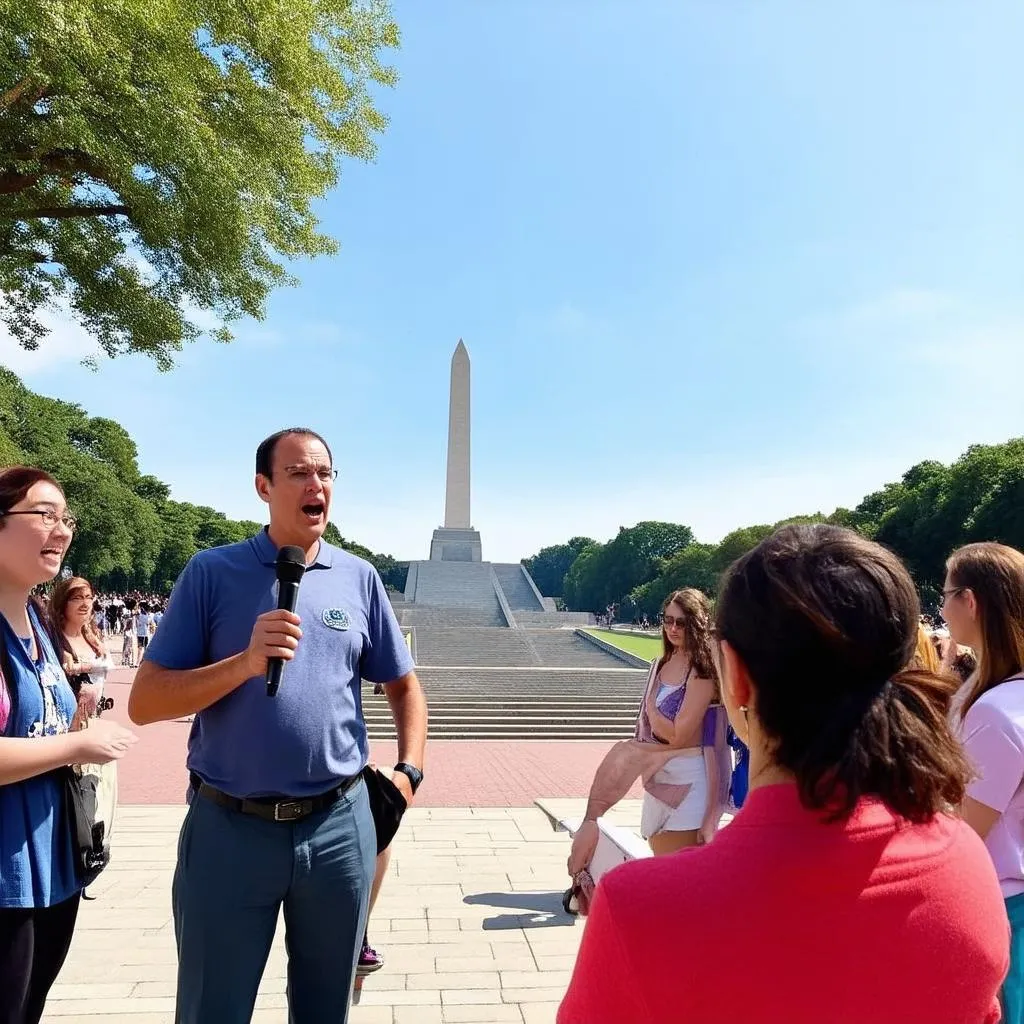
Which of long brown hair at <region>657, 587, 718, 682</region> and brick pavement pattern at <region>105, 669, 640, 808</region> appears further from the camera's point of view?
brick pavement pattern at <region>105, 669, 640, 808</region>

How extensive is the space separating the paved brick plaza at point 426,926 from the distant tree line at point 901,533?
4052mm

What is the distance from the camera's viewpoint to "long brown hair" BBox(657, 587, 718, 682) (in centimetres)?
385

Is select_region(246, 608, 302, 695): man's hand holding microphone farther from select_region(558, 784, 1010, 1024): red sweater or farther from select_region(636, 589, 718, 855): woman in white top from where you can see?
select_region(636, 589, 718, 855): woman in white top

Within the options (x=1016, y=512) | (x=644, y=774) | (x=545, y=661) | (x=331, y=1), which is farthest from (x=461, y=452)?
(x=644, y=774)

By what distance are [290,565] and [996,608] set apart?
6.58ft

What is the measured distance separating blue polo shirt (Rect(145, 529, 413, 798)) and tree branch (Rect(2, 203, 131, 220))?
9354mm

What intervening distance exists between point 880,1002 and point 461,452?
4745 cm

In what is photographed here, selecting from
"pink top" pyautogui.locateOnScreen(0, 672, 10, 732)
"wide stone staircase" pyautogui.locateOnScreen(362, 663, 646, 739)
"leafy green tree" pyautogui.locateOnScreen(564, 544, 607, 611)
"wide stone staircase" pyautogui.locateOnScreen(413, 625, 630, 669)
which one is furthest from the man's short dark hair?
"leafy green tree" pyautogui.locateOnScreen(564, 544, 607, 611)

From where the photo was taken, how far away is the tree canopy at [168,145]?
8359mm

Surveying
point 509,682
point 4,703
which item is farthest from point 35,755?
point 509,682

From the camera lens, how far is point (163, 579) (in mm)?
60562

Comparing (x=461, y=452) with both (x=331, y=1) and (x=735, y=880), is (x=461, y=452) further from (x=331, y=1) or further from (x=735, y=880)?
(x=735, y=880)

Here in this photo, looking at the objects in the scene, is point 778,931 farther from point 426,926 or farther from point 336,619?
point 426,926

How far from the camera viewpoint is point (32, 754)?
2.11 meters
